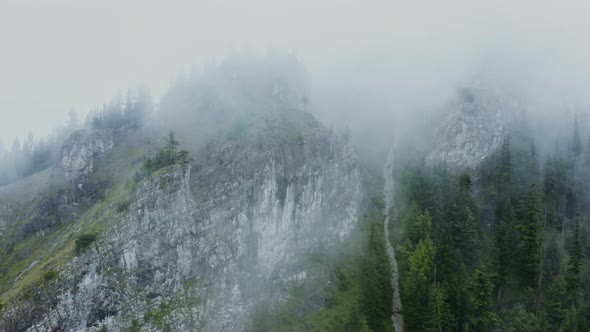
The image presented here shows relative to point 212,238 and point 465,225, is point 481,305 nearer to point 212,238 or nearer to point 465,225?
point 465,225

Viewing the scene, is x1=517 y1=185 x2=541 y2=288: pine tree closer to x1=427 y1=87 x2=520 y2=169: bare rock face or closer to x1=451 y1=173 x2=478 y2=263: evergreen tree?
x1=451 y1=173 x2=478 y2=263: evergreen tree

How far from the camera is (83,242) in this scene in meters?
71.8

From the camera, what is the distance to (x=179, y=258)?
79.8 meters

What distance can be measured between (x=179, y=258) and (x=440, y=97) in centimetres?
11230

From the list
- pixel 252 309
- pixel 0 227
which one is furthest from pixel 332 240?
pixel 0 227

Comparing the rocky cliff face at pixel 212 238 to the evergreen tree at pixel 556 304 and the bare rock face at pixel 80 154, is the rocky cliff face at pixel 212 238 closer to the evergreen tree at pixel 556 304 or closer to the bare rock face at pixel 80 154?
the bare rock face at pixel 80 154

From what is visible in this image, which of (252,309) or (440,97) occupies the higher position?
(440,97)

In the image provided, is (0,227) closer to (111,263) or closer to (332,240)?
(111,263)

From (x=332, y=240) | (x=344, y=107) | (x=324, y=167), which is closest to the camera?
(x=332, y=240)


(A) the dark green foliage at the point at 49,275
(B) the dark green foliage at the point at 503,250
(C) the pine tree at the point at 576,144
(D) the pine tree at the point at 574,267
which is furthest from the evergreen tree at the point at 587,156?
(A) the dark green foliage at the point at 49,275

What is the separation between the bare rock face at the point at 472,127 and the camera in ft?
398

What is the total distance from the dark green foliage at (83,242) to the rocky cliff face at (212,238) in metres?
1.41

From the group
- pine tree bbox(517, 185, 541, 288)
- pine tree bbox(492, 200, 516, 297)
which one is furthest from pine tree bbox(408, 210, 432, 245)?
pine tree bbox(517, 185, 541, 288)

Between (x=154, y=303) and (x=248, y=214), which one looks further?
(x=248, y=214)
